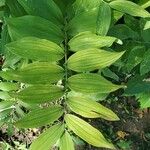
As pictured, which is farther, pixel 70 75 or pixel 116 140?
pixel 116 140

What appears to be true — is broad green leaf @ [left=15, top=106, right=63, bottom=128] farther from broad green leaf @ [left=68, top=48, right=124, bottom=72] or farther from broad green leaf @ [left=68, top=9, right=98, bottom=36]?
broad green leaf @ [left=68, top=9, right=98, bottom=36]

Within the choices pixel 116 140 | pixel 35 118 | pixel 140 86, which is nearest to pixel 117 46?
pixel 140 86

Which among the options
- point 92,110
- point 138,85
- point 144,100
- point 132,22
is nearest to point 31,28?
point 92,110

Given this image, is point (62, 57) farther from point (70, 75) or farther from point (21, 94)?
point (21, 94)

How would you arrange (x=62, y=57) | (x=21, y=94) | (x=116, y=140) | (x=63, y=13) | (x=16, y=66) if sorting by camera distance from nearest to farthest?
(x=21, y=94) < (x=62, y=57) < (x=63, y=13) < (x=16, y=66) < (x=116, y=140)

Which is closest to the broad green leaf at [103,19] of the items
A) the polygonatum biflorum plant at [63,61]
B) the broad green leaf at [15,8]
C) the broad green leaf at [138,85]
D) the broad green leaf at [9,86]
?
the polygonatum biflorum plant at [63,61]

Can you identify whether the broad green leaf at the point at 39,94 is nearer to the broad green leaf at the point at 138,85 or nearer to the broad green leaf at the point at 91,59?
the broad green leaf at the point at 91,59

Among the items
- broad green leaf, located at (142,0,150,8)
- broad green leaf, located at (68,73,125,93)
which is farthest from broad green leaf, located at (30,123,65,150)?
broad green leaf, located at (142,0,150,8)

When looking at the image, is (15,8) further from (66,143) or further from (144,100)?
(144,100)
